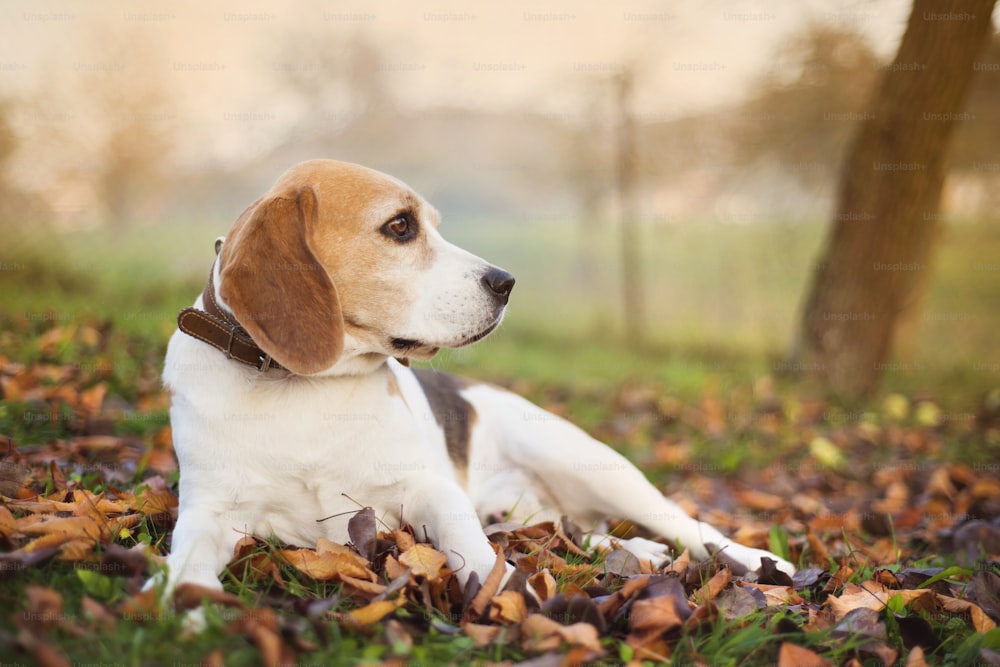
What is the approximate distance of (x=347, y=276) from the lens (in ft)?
9.30

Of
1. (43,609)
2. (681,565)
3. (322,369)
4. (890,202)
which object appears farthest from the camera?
(890,202)

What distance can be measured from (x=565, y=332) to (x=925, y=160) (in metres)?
5.24

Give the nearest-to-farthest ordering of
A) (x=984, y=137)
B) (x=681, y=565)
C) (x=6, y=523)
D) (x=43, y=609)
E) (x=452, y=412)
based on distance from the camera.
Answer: (x=43, y=609) < (x=6, y=523) < (x=681, y=565) < (x=452, y=412) < (x=984, y=137)

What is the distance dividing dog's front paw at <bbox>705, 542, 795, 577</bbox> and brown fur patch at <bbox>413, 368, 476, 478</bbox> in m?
1.17

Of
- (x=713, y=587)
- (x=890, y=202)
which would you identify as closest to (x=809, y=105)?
(x=890, y=202)

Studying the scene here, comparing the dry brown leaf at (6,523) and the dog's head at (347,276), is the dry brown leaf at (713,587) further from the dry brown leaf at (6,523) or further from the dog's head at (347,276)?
the dry brown leaf at (6,523)

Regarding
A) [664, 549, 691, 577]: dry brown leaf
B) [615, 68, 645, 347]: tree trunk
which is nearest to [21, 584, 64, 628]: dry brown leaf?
[664, 549, 691, 577]: dry brown leaf

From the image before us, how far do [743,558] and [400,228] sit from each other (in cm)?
201

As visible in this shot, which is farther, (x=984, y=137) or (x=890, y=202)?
(x=984, y=137)

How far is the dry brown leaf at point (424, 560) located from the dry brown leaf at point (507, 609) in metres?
0.25

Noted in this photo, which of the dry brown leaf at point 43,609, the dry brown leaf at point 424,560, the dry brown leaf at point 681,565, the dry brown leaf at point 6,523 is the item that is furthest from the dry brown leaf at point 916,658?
the dry brown leaf at point 6,523

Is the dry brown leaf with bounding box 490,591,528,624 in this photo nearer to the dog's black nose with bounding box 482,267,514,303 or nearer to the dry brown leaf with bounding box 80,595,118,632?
the dry brown leaf with bounding box 80,595,118,632

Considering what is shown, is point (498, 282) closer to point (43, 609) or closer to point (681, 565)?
point (681, 565)

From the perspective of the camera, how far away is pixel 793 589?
2.92 metres
